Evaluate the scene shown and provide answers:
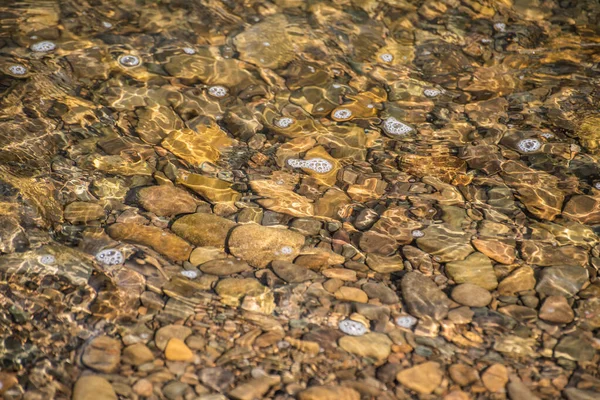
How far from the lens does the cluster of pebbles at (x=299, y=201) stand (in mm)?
3025

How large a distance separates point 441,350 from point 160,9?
4.63 metres

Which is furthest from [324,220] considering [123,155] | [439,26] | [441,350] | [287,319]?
[439,26]

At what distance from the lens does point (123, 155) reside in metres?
4.34

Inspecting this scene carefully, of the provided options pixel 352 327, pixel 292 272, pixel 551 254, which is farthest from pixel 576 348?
pixel 292 272

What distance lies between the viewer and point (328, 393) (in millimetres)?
2859

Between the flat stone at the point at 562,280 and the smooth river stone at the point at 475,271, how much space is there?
28 centimetres

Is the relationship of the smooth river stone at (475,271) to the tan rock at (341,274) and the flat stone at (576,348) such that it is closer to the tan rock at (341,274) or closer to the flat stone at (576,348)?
the flat stone at (576,348)

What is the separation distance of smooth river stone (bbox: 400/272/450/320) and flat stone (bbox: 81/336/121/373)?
165cm

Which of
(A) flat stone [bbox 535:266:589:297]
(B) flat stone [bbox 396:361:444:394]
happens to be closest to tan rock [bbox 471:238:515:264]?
(A) flat stone [bbox 535:266:589:297]

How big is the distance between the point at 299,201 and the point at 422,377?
159cm

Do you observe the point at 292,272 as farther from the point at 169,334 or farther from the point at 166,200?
the point at 166,200

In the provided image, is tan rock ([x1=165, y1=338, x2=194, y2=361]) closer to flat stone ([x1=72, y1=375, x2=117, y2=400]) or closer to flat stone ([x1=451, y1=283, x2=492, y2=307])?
flat stone ([x1=72, y1=375, x2=117, y2=400])

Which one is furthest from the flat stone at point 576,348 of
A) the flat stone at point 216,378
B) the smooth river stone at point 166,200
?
the smooth river stone at point 166,200

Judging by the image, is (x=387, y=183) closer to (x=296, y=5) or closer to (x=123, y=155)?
(x=123, y=155)
